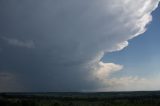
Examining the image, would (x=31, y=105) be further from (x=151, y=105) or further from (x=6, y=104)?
(x=151, y=105)

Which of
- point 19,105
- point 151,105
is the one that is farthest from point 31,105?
point 151,105

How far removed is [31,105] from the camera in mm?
58688

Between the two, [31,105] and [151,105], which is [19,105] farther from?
[151,105]

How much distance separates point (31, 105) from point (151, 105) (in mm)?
27080

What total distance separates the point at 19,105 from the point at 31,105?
227 cm

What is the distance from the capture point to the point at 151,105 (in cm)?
6900

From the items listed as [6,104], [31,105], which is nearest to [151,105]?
[31,105]

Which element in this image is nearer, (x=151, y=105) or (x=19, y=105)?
(x=19, y=105)

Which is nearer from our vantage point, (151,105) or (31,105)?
(31,105)

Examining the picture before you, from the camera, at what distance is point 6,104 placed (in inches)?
2395

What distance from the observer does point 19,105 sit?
190 feet

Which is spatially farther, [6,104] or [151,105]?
[151,105]

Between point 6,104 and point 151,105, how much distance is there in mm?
→ 31320
